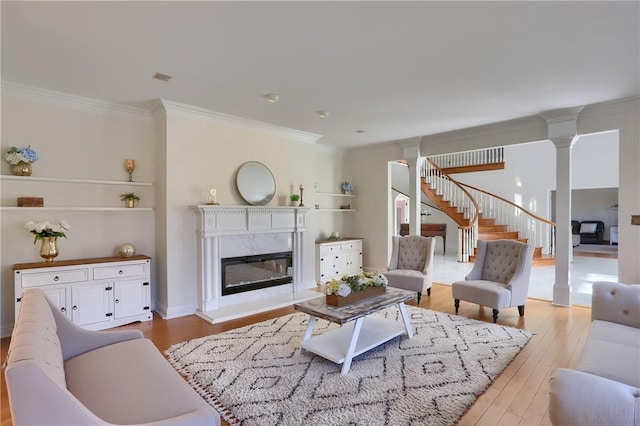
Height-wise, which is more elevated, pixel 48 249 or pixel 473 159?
pixel 473 159

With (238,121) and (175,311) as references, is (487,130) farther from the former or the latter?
(175,311)

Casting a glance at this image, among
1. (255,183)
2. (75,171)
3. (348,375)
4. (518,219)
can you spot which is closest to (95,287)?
(75,171)

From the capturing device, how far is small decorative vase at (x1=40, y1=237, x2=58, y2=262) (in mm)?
3505

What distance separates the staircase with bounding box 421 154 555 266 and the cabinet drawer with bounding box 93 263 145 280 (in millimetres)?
6762

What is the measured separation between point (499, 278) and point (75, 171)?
542cm

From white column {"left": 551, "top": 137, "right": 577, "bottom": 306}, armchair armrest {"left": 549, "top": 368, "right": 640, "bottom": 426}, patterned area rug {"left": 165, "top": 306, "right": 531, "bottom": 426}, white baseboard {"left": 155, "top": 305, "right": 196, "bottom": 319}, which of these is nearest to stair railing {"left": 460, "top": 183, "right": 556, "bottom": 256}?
white column {"left": 551, "top": 137, "right": 577, "bottom": 306}

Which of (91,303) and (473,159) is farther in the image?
(473,159)

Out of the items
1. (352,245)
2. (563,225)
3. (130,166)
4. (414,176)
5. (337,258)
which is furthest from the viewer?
(352,245)

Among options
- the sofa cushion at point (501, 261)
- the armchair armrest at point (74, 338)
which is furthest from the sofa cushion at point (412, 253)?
the armchair armrest at point (74, 338)

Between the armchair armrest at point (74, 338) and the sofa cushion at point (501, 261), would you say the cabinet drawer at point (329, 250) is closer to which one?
the sofa cushion at point (501, 261)

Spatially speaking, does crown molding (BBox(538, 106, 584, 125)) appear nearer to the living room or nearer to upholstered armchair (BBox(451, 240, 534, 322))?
the living room

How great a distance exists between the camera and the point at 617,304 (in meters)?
2.65

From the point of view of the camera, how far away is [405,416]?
213 cm

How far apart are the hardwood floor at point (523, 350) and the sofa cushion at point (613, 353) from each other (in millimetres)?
489
